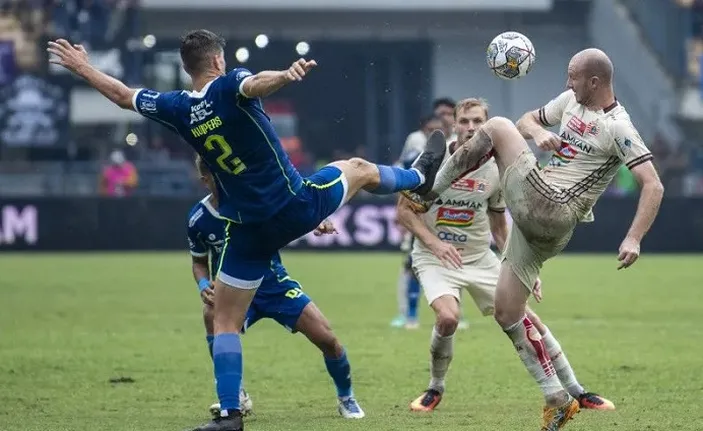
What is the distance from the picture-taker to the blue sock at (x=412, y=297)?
57.0 feet

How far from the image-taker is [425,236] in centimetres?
1120

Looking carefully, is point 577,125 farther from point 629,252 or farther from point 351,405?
point 351,405

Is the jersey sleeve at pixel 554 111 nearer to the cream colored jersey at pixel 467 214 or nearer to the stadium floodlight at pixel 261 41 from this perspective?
the cream colored jersey at pixel 467 214

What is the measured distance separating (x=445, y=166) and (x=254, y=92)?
2083 mm

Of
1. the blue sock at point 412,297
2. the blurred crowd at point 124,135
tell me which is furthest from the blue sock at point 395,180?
the blurred crowd at point 124,135

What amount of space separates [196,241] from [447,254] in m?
1.90

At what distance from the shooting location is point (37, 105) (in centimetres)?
3509

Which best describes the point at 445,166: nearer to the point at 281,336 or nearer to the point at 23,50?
the point at 281,336

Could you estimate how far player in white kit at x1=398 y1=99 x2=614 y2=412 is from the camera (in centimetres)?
1088

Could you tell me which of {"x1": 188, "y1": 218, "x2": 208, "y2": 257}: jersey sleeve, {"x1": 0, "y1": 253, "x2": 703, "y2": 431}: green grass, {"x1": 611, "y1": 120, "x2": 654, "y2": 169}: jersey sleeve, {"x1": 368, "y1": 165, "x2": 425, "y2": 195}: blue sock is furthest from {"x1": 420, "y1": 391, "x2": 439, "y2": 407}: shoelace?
{"x1": 611, "y1": 120, "x2": 654, "y2": 169}: jersey sleeve

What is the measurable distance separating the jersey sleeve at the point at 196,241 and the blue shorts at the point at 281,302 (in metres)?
0.49

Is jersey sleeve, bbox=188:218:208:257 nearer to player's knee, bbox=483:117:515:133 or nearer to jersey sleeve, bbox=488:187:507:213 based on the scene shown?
player's knee, bbox=483:117:515:133

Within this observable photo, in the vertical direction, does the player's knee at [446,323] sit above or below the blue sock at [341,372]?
above

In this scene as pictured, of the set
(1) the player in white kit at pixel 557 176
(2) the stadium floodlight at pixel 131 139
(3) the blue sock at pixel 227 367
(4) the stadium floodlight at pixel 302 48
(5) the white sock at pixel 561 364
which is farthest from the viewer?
(4) the stadium floodlight at pixel 302 48
